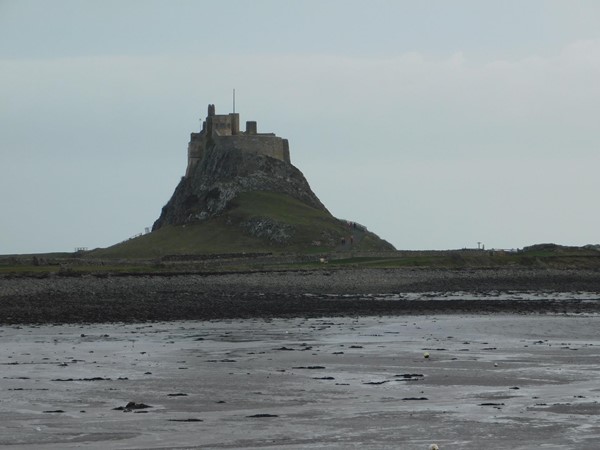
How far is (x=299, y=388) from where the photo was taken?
24.6 metres

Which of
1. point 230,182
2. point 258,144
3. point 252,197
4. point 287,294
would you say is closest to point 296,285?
point 287,294

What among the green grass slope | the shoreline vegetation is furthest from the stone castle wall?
the shoreline vegetation

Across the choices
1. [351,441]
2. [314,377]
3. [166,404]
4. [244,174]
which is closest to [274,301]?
[314,377]

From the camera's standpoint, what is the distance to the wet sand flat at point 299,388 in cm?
1853

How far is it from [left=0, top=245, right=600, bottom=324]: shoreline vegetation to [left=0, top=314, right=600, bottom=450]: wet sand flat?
1038 cm

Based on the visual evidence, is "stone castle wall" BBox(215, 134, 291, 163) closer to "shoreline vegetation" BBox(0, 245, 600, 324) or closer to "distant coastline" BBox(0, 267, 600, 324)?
"shoreline vegetation" BBox(0, 245, 600, 324)

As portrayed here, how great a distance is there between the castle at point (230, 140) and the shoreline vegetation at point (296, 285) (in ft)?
94.7

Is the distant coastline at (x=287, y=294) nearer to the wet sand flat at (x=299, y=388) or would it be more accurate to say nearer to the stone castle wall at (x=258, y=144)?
the wet sand flat at (x=299, y=388)

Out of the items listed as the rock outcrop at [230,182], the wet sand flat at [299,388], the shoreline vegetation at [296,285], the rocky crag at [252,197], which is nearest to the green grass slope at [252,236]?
the rocky crag at [252,197]

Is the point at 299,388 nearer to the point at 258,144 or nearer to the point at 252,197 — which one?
the point at 252,197

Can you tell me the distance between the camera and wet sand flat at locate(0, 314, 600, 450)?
18.5 m

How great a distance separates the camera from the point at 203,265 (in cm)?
9100

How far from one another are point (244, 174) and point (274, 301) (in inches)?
2587

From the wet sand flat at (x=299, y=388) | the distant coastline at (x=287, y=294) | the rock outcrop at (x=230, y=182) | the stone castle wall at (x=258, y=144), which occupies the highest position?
the stone castle wall at (x=258, y=144)
